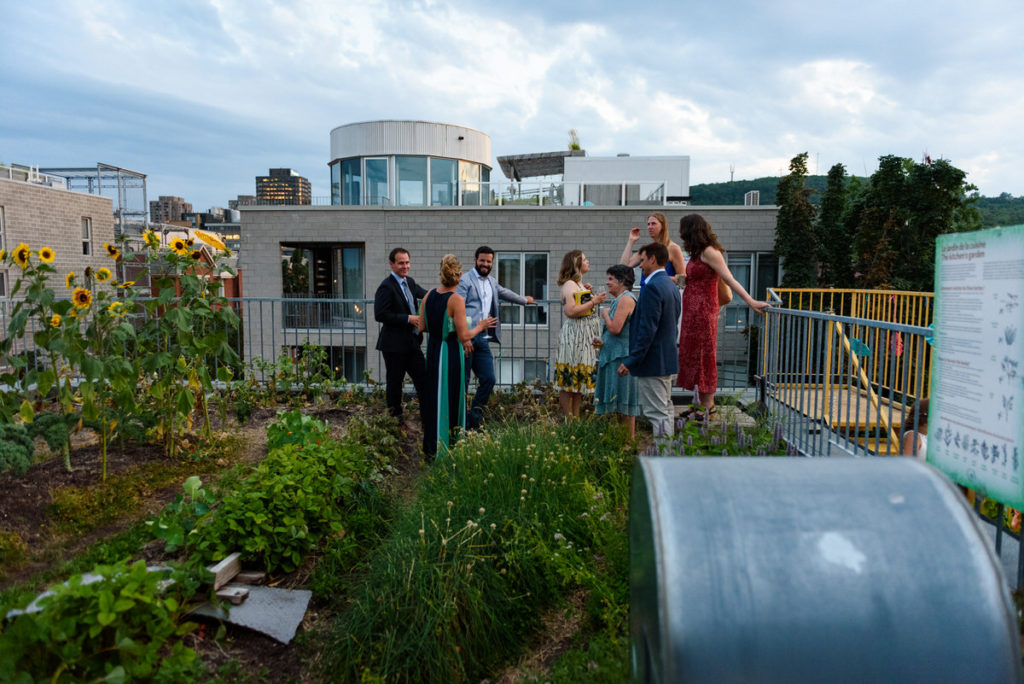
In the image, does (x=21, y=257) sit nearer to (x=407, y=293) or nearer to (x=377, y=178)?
(x=407, y=293)

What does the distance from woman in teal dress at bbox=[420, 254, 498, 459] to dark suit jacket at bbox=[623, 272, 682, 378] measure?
4.37ft

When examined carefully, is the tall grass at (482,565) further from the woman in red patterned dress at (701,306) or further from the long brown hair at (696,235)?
the long brown hair at (696,235)

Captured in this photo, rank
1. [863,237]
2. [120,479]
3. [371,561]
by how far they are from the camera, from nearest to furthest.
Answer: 1. [371,561]
2. [120,479]
3. [863,237]

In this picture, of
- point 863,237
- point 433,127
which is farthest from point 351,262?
point 863,237

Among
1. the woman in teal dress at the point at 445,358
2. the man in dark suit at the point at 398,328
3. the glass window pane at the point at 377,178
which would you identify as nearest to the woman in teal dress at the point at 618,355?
the woman in teal dress at the point at 445,358

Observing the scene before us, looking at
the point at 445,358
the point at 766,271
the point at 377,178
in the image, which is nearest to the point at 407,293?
the point at 445,358

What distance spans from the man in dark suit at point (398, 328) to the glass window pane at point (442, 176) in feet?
62.9

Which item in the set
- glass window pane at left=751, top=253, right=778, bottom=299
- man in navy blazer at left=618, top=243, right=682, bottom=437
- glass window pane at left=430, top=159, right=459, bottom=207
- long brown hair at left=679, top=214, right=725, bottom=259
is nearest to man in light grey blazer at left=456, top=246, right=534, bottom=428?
man in navy blazer at left=618, top=243, right=682, bottom=437

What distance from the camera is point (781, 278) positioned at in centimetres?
2086

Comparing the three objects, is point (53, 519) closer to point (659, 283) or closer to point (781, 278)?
point (659, 283)

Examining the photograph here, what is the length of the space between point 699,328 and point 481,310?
2.10 metres

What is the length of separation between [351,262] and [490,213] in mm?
5013

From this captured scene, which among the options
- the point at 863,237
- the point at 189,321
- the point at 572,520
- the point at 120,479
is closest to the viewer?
the point at 572,520

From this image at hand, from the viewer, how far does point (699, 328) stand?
6.05 m
